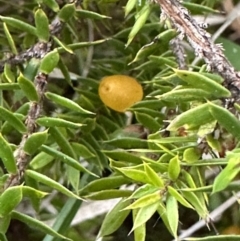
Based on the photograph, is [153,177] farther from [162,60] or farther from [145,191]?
[162,60]

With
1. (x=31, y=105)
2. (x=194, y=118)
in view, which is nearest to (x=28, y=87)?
(x=31, y=105)

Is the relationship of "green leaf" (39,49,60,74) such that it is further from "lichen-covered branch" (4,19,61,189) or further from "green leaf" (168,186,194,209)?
"green leaf" (168,186,194,209)

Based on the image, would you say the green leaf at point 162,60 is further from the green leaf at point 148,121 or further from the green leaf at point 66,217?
the green leaf at point 66,217

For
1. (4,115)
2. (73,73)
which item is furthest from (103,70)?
(4,115)

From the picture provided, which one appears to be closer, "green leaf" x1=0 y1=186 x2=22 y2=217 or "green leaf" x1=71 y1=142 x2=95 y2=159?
"green leaf" x1=0 y1=186 x2=22 y2=217

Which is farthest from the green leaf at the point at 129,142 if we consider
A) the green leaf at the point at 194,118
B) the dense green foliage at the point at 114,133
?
the green leaf at the point at 194,118

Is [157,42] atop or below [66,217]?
atop

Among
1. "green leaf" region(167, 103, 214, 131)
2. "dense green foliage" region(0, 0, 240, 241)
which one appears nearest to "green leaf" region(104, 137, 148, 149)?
"dense green foliage" region(0, 0, 240, 241)
